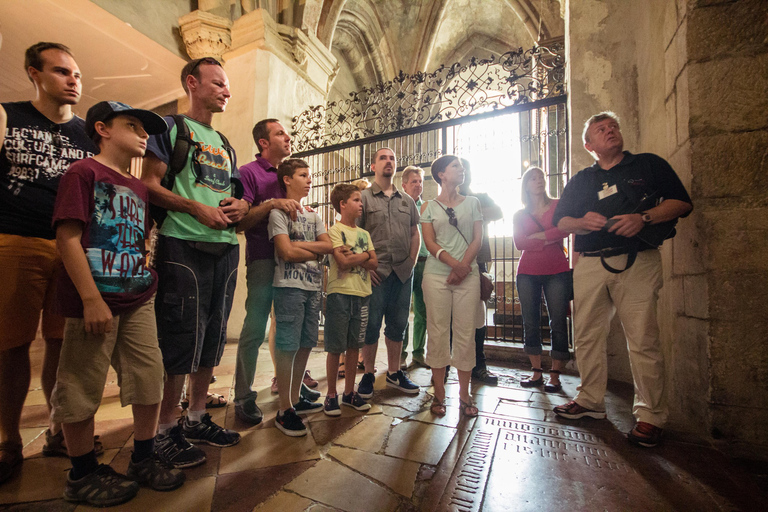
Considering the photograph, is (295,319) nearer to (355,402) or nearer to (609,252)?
(355,402)

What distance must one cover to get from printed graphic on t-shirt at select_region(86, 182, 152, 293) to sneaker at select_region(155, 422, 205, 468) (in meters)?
0.86

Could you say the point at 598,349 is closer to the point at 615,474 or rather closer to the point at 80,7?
the point at 615,474

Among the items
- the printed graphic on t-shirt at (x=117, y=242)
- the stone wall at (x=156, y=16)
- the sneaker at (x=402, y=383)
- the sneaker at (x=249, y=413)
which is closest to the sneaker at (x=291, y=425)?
the sneaker at (x=249, y=413)

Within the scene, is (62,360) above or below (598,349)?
above

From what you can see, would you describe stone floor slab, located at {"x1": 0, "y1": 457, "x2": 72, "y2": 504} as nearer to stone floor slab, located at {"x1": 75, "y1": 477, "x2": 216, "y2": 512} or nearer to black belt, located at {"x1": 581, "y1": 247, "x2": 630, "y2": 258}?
stone floor slab, located at {"x1": 75, "y1": 477, "x2": 216, "y2": 512}

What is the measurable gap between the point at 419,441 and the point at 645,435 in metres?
1.36

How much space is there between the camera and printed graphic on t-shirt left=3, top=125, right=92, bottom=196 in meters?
1.90

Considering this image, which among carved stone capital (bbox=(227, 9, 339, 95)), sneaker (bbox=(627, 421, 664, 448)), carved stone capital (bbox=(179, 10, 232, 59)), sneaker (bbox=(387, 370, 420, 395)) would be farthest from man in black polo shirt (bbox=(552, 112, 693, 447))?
carved stone capital (bbox=(179, 10, 232, 59))

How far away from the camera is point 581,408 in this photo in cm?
259

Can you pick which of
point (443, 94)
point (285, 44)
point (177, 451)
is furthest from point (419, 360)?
point (285, 44)

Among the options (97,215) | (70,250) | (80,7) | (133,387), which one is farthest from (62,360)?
(80,7)

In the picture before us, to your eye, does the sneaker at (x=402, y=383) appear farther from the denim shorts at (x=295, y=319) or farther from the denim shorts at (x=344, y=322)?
the denim shorts at (x=295, y=319)

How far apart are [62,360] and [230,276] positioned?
90 cm

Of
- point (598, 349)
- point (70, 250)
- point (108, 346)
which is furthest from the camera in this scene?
point (598, 349)
